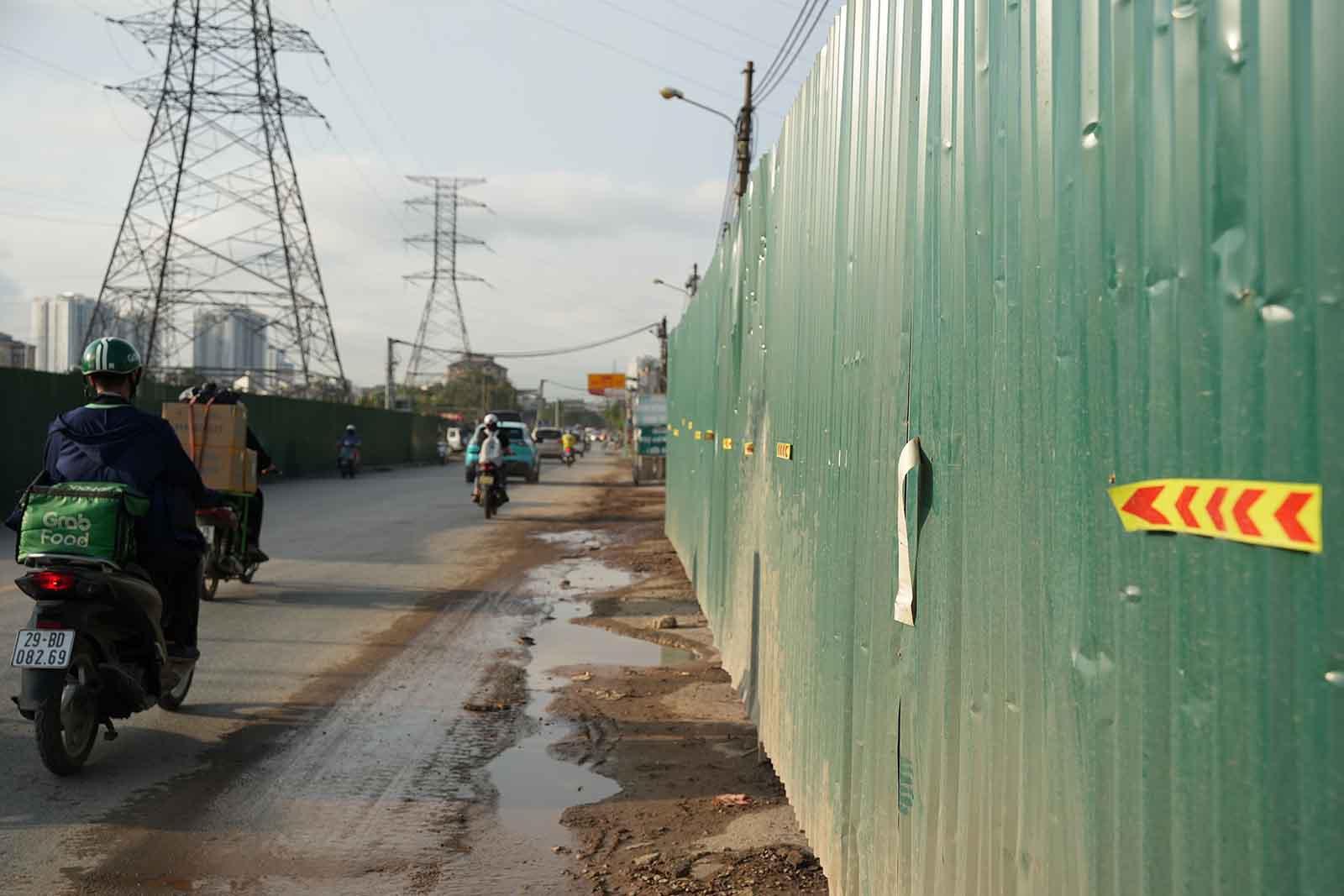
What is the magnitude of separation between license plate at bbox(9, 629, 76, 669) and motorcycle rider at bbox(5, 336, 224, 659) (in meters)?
0.64

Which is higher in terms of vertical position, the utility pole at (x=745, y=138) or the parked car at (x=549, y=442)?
the utility pole at (x=745, y=138)

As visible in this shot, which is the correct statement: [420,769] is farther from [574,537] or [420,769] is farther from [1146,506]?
[574,537]

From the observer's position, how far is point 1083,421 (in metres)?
2.21

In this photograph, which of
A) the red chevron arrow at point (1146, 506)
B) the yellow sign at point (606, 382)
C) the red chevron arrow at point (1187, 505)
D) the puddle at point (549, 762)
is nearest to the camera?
the red chevron arrow at point (1187, 505)

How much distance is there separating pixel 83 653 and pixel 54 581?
358 mm

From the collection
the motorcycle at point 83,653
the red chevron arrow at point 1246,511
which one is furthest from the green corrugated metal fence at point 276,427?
the red chevron arrow at point 1246,511

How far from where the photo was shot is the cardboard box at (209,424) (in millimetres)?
10906

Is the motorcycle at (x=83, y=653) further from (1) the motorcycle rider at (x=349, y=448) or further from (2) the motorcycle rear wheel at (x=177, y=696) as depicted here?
(1) the motorcycle rider at (x=349, y=448)

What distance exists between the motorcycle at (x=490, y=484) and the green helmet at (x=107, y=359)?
1569cm

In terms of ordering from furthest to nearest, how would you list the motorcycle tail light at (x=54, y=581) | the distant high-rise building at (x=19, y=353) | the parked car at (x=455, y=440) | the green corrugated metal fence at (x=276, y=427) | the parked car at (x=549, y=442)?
the parked car at (x=455, y=440) → the parked car at (x=549, y=442) → the distant high-rise building at (x=19, y=353) → the green corrugated metal fence at (x=276, y=427) → the motorcycle tail light at (x=54, y=581)

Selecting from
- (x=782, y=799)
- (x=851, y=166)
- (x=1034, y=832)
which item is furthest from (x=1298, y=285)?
(x=782, y=799)

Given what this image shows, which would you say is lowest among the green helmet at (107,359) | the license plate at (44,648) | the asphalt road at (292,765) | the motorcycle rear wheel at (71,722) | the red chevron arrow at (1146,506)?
the asphalt road at (292,765)

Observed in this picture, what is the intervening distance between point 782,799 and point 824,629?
4.30 ft

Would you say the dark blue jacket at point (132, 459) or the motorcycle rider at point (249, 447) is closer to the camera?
the dark blue jacket at point (132, 459)
